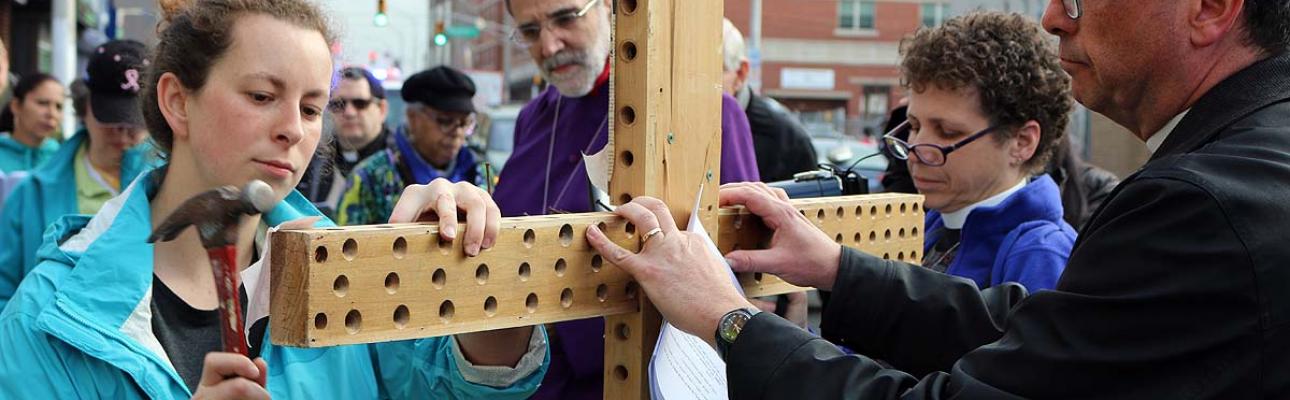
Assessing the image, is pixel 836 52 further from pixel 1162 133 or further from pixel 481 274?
pixel 481 274

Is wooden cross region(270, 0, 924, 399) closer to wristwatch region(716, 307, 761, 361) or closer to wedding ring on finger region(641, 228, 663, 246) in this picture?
wedding ring on finger region(641, 228, 663, 246)

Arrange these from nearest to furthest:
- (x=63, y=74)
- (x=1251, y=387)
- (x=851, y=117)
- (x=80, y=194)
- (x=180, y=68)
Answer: (x=1251, y=387), (x=180, y=68), (x=80, y=194), (x=63, y=74), (x=851, y=117)

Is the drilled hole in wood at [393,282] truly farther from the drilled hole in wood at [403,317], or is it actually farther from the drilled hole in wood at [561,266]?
the drilled hole in wood at [561,266]

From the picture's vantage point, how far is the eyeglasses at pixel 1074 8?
5.85 ft

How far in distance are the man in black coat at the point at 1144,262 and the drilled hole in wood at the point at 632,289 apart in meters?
0.07

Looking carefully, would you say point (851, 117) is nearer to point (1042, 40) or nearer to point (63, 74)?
point (63, 74)

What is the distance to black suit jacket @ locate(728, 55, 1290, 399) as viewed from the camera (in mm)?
1445

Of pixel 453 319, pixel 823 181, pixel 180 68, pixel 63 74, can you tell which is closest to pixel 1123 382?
pixel 453 319

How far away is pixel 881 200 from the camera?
7.68 feet

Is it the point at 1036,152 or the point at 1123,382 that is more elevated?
the point at 1036,152

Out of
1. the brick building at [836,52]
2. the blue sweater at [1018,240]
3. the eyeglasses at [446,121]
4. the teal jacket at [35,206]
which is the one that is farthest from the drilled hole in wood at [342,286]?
the brick building at [836,52]

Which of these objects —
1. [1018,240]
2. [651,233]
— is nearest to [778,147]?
[1018,240]

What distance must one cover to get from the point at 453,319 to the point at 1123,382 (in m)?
0.87

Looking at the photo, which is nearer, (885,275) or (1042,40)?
(885,275)
